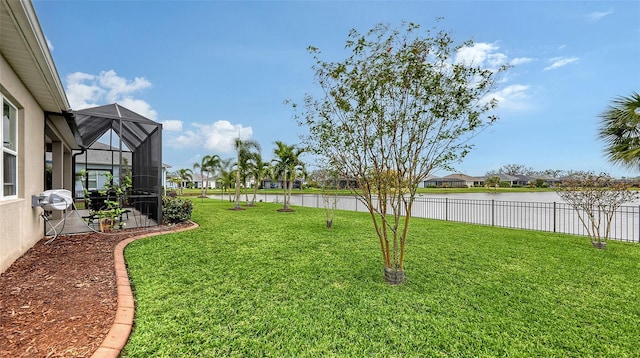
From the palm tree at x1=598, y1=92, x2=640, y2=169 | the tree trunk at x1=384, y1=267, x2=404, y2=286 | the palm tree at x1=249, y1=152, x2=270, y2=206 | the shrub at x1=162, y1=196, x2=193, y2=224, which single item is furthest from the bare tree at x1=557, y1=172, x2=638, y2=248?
the palm tree at x1=249, y1=152, x2=270, y2=206

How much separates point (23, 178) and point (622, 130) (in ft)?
43.0

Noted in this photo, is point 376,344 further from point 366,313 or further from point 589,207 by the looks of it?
point 589,207

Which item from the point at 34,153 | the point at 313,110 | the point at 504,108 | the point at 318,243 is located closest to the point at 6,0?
the point at 313,110

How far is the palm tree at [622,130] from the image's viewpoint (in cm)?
651

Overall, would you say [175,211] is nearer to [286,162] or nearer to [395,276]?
[395,276]

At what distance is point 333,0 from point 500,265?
800 cm

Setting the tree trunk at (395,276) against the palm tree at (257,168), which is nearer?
the tree trunk at (395,276)

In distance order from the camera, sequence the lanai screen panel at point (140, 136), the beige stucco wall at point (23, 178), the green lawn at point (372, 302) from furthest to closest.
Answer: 1. the lanai screen panel at point (140, 136)
2. the beige stucco wall at point (23, 178)
3. the green lawn at point (372, 302)

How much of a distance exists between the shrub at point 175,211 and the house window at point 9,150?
3864mm

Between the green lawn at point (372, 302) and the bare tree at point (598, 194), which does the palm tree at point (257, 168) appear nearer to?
the green lawn at point (372, 302)

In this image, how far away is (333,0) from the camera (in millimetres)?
8023

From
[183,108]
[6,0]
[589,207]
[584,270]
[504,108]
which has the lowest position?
[584,270]

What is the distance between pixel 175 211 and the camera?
8.25m

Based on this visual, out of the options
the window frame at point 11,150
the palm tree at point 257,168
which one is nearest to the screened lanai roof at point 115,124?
the window frame at point 11,150
